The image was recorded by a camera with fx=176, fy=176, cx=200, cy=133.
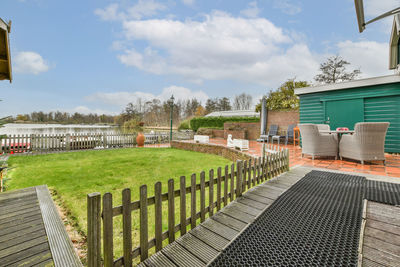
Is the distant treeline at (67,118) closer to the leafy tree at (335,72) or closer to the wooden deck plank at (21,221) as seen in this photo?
the wooden deck plank at (21,221)

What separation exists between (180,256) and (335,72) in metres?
25.0

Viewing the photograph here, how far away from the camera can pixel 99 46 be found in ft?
86.5

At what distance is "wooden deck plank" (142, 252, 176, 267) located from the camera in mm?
1367

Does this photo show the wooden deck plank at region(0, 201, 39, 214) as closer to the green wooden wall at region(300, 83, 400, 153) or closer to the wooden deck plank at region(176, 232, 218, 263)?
the wooden deck plank at region(176, 232, 218, 263)

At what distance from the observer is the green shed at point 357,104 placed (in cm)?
579

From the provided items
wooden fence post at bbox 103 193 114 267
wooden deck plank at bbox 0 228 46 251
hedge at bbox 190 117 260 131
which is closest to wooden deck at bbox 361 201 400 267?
wooden fence post at bbox 103 193 114 267

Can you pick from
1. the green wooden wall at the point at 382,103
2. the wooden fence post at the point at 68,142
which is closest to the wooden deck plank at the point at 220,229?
the green wooden wall at the point at 382,103

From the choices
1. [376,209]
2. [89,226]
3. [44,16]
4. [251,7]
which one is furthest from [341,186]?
[44,16]

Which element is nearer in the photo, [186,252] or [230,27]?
[186,252]

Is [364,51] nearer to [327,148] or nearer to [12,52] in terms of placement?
[327,148]

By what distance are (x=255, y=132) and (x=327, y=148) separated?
23.5 ft

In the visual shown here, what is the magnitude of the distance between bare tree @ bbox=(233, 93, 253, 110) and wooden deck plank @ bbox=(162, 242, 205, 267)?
4480 cm

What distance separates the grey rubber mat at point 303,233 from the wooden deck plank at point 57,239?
3.76 ft

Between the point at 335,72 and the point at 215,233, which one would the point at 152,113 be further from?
the point at 215,233
